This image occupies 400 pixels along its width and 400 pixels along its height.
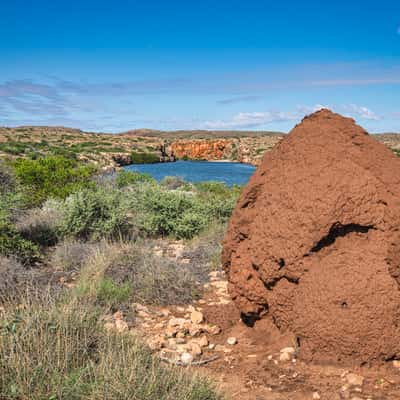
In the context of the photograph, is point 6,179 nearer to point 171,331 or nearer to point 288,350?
point 171,331

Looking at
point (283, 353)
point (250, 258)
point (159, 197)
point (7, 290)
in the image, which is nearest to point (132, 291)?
point (7, 290)

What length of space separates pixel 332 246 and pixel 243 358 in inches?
48.2

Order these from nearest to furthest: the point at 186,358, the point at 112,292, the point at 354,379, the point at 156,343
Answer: the point at 354,379 → the point at 186,358 → the point at 156,343 → the point at 112,292

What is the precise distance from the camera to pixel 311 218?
12.6ft

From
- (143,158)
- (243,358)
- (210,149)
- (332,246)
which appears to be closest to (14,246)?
(243,358)

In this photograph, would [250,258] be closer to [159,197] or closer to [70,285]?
[70,285]

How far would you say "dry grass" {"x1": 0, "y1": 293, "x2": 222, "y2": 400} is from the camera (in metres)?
2.76

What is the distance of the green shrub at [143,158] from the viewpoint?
46.5m

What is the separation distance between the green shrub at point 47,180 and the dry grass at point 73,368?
26.0 feet

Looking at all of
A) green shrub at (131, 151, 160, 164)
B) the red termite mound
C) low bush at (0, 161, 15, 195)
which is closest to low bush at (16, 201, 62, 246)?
low bush at (0, 161, 15, 195)

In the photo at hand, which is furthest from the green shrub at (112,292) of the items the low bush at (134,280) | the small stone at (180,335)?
the small stone at (180,335)

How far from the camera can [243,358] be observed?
414 centimetres

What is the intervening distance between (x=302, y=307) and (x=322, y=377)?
0.54 meters

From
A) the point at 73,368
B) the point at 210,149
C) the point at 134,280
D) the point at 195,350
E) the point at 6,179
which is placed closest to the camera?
the point at 73,368
